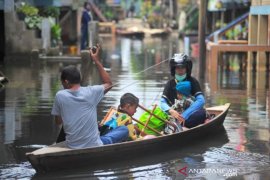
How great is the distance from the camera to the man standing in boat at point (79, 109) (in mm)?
9148

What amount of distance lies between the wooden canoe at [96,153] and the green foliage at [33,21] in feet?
57.2

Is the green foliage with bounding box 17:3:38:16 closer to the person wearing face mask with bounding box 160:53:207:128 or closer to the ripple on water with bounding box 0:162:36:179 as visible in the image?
the person wearing face mask with bounding box 160:53:207:128

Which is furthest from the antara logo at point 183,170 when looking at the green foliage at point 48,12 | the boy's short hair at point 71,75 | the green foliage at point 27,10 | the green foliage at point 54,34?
the green foliage at point 48,12

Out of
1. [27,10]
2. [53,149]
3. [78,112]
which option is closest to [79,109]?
[78,112]

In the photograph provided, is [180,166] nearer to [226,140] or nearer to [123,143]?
[123,143]

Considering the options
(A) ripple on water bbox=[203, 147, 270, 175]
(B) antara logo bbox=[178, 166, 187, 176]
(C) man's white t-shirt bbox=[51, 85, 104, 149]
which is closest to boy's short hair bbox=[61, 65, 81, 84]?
(C) man's white t-shirt bbox=[51, 85, 104, 149]

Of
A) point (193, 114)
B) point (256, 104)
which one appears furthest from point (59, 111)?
point (256, 104)

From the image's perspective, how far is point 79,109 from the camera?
362 inches

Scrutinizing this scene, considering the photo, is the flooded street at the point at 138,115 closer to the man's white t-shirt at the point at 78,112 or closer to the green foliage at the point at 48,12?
the man's white t-shirt at the point at 78,112

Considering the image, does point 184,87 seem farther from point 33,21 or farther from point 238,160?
point 33,21

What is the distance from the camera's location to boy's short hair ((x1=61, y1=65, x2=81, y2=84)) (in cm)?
896

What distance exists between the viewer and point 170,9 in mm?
77062

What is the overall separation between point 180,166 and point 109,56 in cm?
2227

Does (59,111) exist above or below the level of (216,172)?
above
